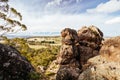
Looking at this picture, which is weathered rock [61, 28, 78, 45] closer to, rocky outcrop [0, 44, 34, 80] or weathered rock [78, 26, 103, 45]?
weathered rock [78, 26, 103, 45]

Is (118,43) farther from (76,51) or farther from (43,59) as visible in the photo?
(43,59)

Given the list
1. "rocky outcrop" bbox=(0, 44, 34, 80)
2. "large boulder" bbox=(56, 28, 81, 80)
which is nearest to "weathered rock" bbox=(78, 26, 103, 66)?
"large boulder" bbox=(56, 28, 81, 80)

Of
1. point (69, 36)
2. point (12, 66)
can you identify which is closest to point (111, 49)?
point (12, 66)

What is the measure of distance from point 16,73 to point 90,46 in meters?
44.2

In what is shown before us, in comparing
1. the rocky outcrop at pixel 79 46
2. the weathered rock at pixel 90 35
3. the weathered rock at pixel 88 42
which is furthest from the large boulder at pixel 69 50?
the weathered rock at pixel 90 35

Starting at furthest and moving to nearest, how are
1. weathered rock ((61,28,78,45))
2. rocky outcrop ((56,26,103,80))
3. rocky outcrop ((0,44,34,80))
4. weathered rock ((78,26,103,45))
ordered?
1. weathered rock ((61,28,78,45))
2. weathered rock ((78,26,103,45))
3. rocky outcrop ((56,26,103,80))
4. rocky outcrop ((0,44,34,80))

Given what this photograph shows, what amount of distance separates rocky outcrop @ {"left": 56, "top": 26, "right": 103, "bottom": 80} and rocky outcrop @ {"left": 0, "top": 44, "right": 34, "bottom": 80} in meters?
41.0

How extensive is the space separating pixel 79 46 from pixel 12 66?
44599mm

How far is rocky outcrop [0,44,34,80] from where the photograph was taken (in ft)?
51.5

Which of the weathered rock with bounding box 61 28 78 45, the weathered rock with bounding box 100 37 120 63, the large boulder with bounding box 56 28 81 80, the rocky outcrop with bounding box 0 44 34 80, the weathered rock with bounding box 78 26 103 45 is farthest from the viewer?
the weathered rock with bounding box 61 28 78 45

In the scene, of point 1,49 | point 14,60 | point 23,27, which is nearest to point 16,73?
point 14,60

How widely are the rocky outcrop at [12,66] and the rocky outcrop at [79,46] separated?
41.0 metres

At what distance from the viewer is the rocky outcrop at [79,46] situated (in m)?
58.0

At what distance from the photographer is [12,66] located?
16.0 m
